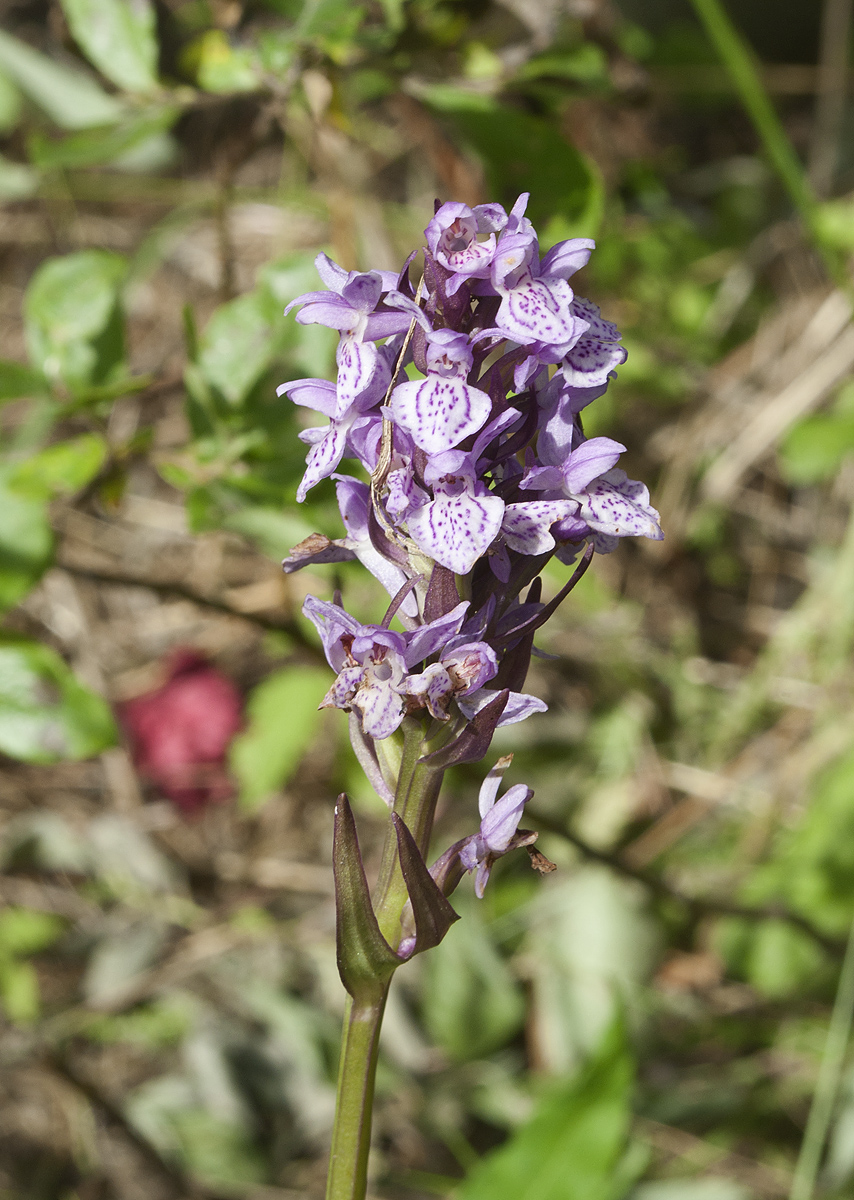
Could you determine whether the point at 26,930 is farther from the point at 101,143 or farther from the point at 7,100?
the point at 7,100

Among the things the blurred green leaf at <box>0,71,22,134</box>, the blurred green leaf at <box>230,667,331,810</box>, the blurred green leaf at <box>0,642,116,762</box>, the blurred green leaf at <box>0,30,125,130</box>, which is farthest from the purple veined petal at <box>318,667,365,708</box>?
the blurred green leaf at <box>0,71,22,134</box>

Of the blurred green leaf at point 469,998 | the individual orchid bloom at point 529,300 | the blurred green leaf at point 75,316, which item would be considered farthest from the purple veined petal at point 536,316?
the blurred green leaf at point 469,998

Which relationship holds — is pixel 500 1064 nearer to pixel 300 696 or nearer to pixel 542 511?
pixel 300 696

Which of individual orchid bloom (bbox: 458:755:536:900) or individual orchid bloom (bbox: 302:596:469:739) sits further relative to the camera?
individual orchid bloom (bbox: 458:755:536:900)

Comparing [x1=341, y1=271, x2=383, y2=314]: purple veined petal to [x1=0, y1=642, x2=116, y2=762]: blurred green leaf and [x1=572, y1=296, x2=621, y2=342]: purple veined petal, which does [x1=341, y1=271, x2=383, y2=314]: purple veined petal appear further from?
[x1=0, y1=642, x2=116, y2=762]: blurred green leaf

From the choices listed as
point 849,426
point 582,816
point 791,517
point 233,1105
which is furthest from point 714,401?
point 233,1105
